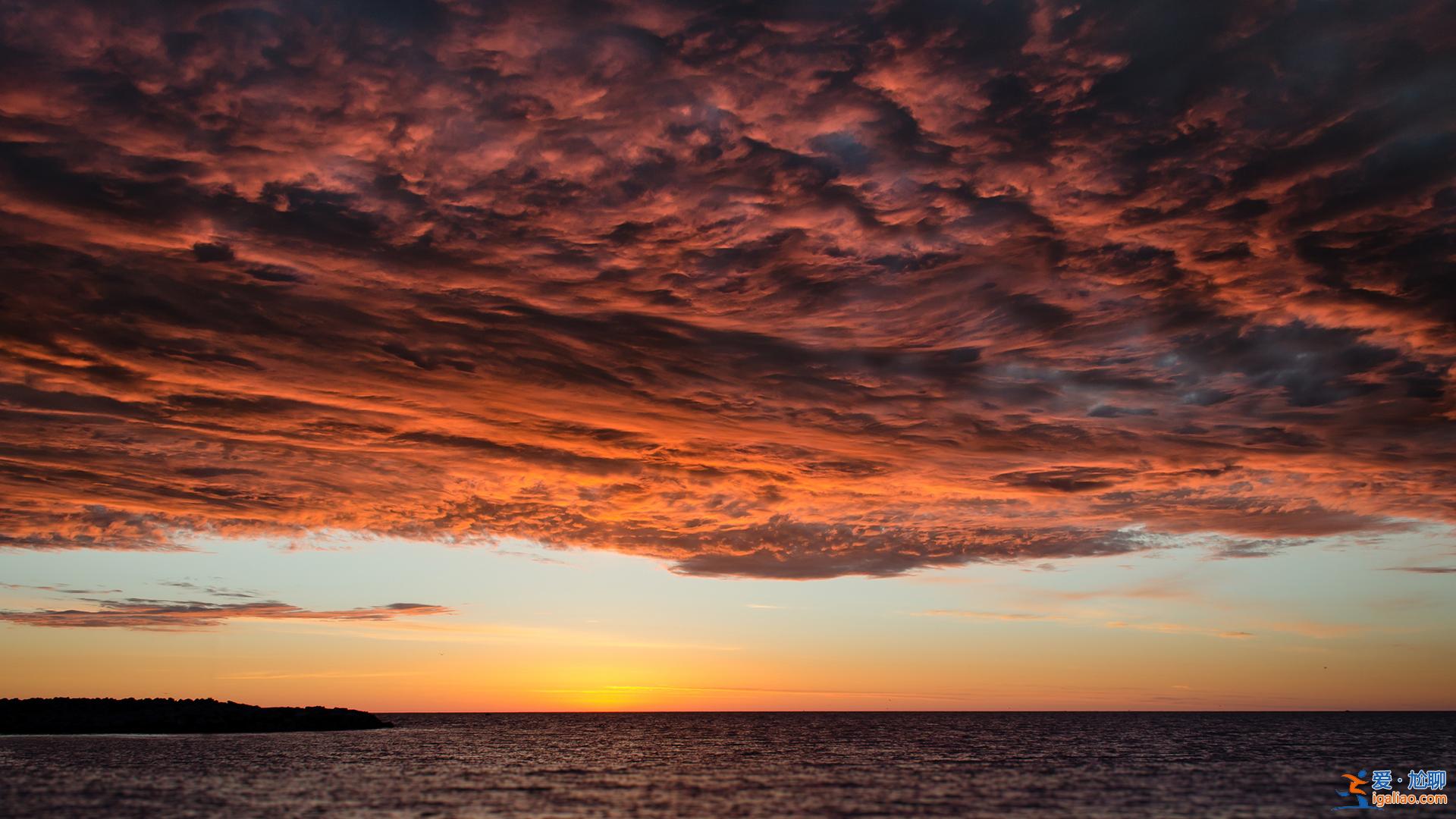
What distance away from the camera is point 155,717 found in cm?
12975

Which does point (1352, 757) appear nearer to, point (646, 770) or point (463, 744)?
point (646, 770)

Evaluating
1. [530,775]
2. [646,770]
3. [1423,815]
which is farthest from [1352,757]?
[530,775]

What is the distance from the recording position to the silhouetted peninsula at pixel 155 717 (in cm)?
12512

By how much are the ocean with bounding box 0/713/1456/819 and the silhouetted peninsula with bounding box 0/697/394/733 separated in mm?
11128

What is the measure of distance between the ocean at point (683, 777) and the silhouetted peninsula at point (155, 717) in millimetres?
11128

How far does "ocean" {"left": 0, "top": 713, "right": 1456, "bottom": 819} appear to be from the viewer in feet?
153

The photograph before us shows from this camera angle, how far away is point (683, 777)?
2518 inches

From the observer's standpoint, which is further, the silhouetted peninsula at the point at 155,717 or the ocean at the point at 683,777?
the silhouetted peninsula at the point at 155,717

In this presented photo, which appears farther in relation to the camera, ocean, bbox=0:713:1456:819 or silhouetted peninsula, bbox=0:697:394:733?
silhouetted peninsula, bbox=0:697:394:733

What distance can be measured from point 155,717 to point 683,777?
101312mm

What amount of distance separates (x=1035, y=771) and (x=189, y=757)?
6684cm

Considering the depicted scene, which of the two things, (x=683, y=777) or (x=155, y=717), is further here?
(x=155, y=717)

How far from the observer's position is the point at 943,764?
74.5 m

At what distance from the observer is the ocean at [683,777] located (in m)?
46.6
